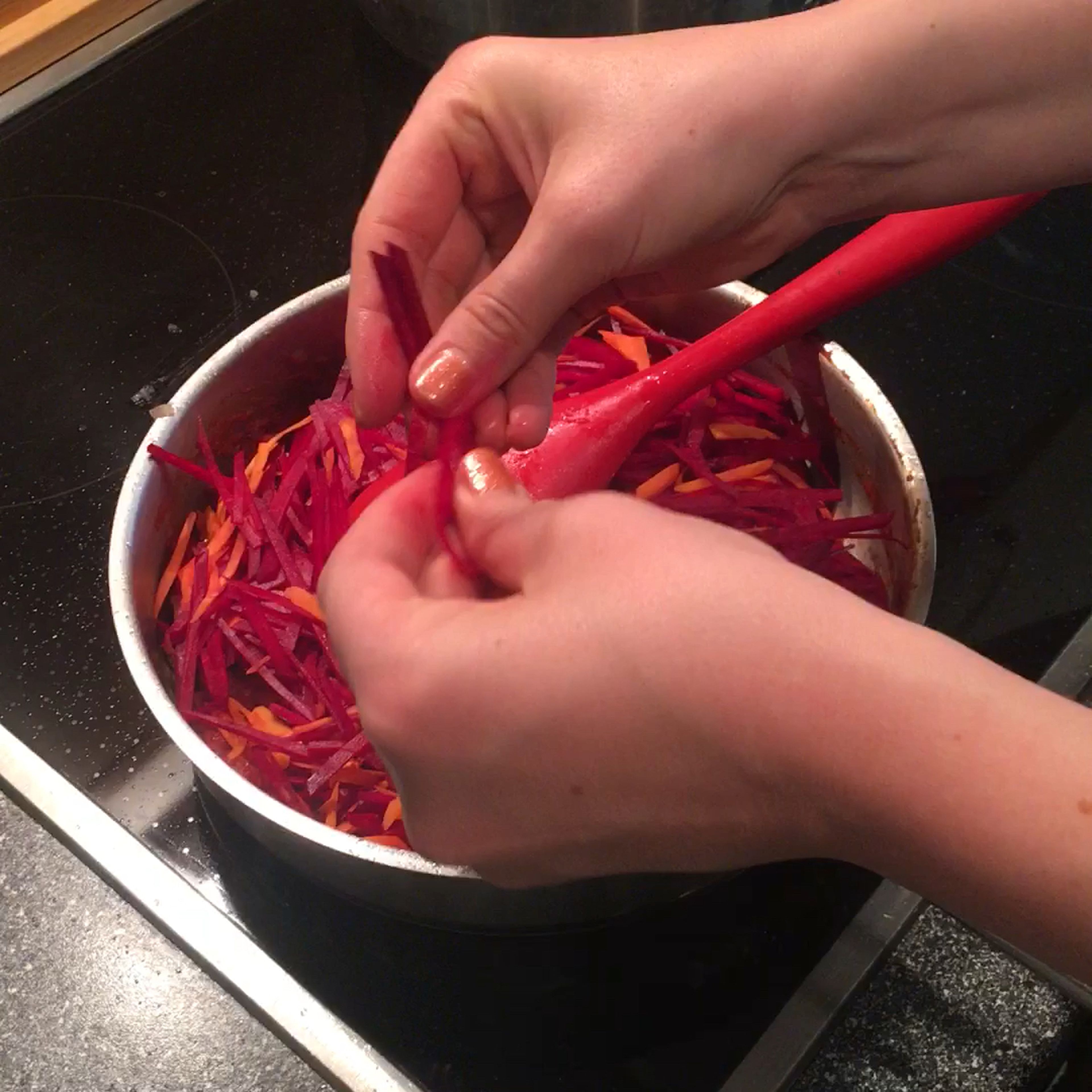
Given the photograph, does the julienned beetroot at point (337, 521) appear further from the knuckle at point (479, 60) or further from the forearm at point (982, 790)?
the forearm at point (982, 790)

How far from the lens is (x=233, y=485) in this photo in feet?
2.94

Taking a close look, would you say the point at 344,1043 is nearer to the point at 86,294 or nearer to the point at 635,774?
the point at 635,774

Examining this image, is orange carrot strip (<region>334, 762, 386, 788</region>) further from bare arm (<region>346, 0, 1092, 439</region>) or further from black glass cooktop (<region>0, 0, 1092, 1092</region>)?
bare arm (<region>346, 0, 1092, 439</region>)

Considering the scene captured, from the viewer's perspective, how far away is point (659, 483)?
0.91m

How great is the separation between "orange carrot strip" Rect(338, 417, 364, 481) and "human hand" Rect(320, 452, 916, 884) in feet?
1.26

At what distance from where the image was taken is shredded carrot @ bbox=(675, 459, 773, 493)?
91 cm

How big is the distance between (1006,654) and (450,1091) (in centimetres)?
60

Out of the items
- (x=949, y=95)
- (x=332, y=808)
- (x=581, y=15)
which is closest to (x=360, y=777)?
(x=332, y=808)

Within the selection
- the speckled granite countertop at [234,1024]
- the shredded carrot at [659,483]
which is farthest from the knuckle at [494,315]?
the speckled granite countertop at [234,1024]

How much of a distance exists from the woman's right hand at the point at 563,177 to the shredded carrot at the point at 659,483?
18cm

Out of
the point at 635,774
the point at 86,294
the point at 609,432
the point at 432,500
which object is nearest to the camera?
the point at 635,774

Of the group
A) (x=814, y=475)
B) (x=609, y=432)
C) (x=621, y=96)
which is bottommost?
(x=814, y=475)

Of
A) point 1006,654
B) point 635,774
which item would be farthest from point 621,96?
point 1006,654

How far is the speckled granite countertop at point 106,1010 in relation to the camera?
70cm
